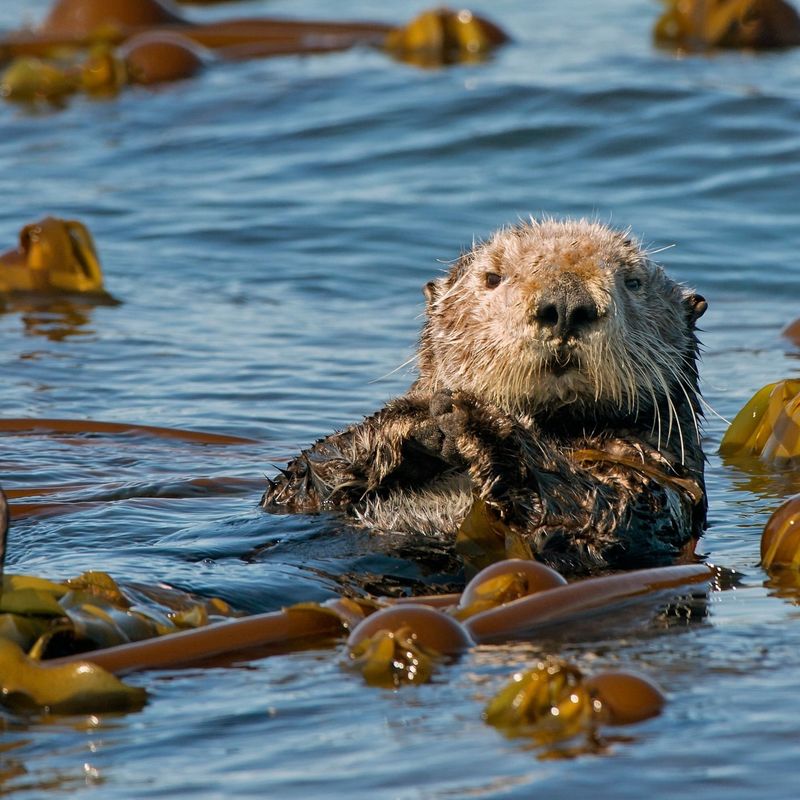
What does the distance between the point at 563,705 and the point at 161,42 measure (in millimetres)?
12399

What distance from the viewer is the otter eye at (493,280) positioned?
4988 mm

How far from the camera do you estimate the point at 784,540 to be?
4.52 m

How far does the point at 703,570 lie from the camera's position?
4312mm

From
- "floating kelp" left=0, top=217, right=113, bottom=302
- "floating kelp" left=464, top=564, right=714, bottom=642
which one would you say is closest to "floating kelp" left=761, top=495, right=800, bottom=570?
"floating kelp" left=464, top=564, right=714, bottom=642

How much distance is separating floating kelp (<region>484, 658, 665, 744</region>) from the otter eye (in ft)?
6.40

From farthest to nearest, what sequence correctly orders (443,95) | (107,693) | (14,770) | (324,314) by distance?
1. (443,95)
2. (324,314)
3. (107,693)
4. (14,770)

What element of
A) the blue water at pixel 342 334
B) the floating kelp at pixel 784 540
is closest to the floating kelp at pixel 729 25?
the blue water at pixel 342 334

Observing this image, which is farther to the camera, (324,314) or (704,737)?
(324,314)

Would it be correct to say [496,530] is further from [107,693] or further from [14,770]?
[14,770]

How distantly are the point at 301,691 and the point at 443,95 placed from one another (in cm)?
1030

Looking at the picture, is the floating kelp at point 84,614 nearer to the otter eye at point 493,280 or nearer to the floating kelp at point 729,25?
the otter eye at point 493,280

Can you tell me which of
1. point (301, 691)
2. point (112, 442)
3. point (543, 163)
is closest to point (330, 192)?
point (543, 163)

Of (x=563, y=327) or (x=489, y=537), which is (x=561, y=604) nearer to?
(x=489, y=537)

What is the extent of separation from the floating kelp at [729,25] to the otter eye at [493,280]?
999 cm
